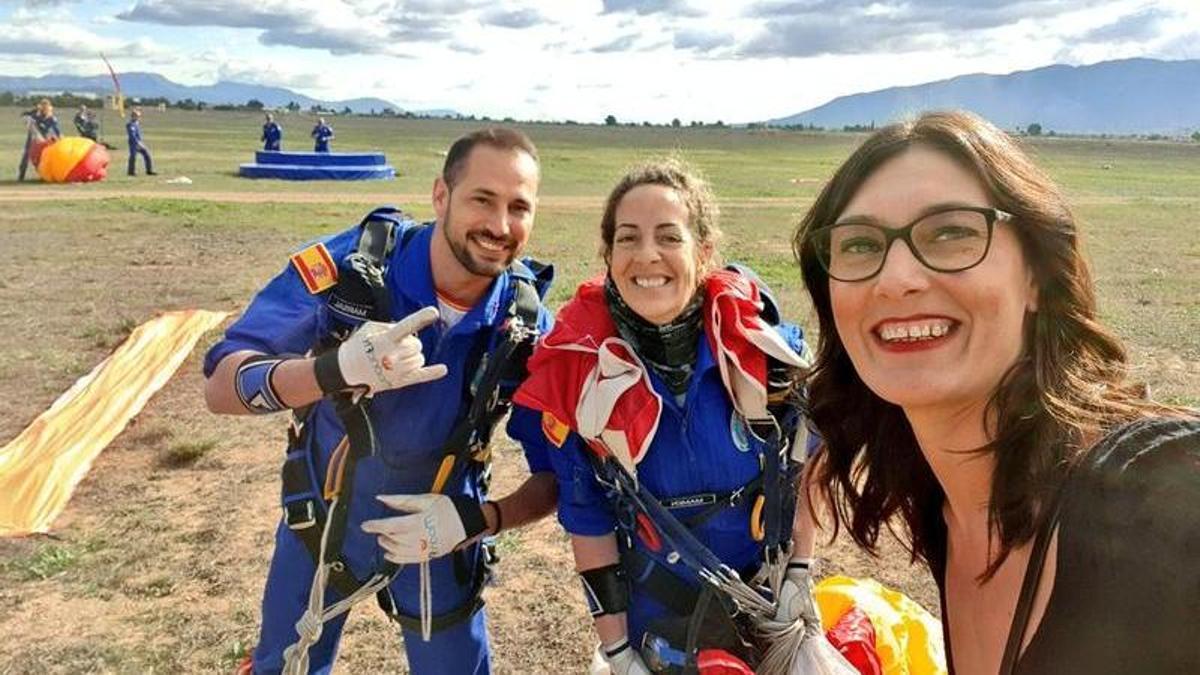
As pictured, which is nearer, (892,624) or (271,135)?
(892,624)

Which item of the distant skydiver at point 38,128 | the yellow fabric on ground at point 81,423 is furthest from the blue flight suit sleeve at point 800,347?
the distant skydiver at point 38,128

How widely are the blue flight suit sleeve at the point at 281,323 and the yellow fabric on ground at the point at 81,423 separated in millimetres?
3645

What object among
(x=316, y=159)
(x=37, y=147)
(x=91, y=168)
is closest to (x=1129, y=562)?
(x=91, y=168)

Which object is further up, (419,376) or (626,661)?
(419,376)

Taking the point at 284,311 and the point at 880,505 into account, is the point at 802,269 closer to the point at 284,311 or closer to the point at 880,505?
the point at 880,505

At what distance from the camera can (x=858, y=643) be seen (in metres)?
2.87

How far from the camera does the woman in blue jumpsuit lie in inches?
101

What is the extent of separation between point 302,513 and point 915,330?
2.23 m

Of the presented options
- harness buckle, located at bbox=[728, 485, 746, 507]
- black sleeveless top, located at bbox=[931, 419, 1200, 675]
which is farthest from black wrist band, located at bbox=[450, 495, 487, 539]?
black sleeveless top, located at bbox=[931, 419, 1200, 675]

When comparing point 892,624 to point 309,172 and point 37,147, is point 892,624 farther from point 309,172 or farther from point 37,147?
point 37,147

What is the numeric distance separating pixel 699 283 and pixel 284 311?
1332 millimetres

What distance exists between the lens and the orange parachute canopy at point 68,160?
24.5 meters

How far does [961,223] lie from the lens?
1602 mm

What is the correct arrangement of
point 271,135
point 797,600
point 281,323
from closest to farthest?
point 797,600
point 281,323
point 271,135
